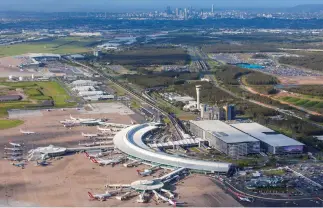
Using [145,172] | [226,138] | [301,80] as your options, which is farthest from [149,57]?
[145,172]

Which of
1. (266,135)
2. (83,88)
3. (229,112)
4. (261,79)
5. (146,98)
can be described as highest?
(229,112)

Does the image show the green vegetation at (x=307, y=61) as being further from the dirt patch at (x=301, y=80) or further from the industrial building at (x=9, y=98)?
the industrial building at (x=9, y=98)

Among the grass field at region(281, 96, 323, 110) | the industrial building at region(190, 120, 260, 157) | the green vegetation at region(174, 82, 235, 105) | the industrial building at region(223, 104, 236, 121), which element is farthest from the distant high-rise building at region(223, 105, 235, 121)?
the grass field at region(281, 96, 323, 110)

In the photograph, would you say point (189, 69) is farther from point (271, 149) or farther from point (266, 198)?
point (266, 198)

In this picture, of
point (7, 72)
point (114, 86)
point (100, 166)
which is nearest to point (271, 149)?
point (100, 166)

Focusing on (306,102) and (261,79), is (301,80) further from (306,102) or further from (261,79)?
(306,102)

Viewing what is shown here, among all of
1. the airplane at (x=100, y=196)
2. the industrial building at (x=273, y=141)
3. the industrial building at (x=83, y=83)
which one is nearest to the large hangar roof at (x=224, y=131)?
the industrial building at (x=273, y=141)
